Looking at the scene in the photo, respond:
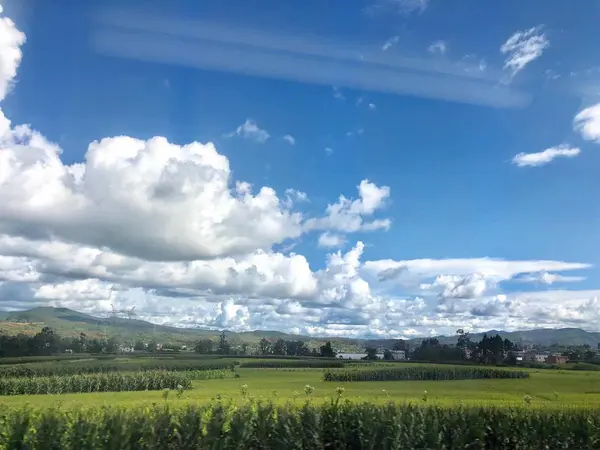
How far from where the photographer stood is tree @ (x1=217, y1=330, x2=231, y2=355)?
6012cm

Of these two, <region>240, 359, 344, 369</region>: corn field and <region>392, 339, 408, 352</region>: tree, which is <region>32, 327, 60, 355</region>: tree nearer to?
<region>240, 359, 344, 369</region>: corn field

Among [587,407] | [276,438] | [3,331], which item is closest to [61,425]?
[276,438]

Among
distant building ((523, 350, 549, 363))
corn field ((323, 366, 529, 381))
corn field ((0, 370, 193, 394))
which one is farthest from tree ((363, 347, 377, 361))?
corn field ((0, 370, 193, 394))

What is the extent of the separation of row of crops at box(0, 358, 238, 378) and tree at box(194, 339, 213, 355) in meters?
5.74

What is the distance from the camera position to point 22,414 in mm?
13211

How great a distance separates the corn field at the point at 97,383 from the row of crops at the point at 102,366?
0.37 m

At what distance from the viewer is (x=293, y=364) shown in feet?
205

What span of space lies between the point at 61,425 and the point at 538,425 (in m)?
12.2

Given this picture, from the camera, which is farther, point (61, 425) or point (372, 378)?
point (372, 378)

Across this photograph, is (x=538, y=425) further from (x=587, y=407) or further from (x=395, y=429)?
(x=395, y=429)

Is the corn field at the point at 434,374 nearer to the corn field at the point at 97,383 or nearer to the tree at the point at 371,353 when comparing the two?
the tree at the point at 371,353

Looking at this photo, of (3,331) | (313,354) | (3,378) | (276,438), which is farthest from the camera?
(313,354)

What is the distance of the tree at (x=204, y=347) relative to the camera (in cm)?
5641

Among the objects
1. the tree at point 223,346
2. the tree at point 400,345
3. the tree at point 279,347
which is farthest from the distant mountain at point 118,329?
the tree at point 279,347
